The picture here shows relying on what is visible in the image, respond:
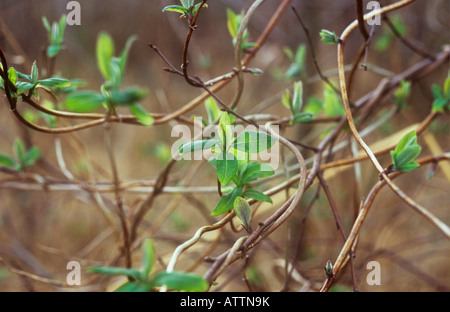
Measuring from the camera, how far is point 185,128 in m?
0.73

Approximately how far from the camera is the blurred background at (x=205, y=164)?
0.93 m

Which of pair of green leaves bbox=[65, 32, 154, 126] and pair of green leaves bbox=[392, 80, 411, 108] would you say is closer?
pair of green leaves bbox=[65, 32, 154, 126]

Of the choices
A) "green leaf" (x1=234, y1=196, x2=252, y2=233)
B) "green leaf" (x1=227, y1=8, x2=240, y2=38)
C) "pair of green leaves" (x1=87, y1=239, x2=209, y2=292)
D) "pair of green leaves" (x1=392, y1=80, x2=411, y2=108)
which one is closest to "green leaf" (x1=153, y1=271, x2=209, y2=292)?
Answer: "pair of green leaves" (x1=87, y1=239, x2=209, y2=292)

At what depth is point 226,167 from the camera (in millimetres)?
365

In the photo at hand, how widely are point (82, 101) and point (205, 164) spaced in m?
1.10

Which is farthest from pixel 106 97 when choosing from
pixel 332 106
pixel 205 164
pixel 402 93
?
pixel 205 164

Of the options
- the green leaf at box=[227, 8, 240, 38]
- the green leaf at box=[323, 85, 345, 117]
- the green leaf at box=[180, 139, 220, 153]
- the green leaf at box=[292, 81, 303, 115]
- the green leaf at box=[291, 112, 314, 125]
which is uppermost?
the green leaf at box=[227, 8, 240, 38]

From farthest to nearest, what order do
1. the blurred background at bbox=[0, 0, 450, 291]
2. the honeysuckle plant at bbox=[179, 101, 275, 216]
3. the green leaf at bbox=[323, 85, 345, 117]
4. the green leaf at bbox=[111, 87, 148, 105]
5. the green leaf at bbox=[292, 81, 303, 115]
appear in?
the blurred background at bbox=[0, 0, 450, 291] → the green leaf at bbox=[323, 85, 345, 117] → the green leaf at bbox=[292, 81, 303, 115] → the honeysuckle plant at bbox=[179, 101, 275, 216] → the green leaf at bbox=[111, 87, 148, 105]

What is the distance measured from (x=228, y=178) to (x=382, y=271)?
42.3 inches

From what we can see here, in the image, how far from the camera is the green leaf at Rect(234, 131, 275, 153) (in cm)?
37

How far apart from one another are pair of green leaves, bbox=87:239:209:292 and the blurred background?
417mm

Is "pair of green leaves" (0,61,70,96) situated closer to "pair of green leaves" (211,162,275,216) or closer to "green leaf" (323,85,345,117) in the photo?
"pair of green leaves" (211,162,275,216)
